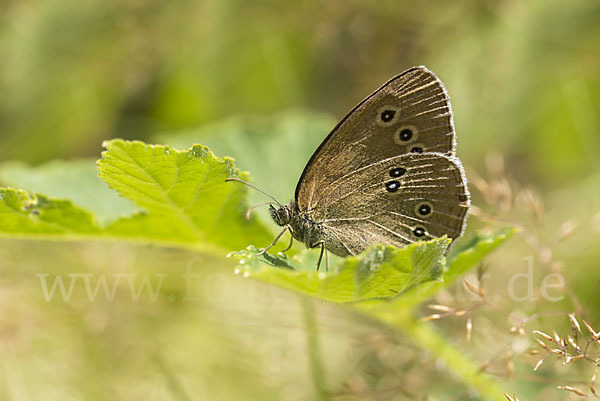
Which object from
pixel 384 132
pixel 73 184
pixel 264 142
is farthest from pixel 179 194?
pixel 264 142

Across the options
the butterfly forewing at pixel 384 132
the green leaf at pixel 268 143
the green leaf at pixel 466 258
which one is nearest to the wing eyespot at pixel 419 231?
the green leaf at pixel 466 258

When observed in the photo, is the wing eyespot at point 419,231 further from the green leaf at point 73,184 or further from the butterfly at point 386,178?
the green leaf at point 73,184

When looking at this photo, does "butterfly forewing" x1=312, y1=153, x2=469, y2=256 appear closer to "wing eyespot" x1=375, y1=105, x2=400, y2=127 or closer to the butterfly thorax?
the butterfly thorax

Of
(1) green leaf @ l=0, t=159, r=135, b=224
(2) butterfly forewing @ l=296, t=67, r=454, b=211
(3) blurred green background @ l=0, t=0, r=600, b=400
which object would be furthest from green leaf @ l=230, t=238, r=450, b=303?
(1) green leaf @ l=0, t=159, r=135, b=224

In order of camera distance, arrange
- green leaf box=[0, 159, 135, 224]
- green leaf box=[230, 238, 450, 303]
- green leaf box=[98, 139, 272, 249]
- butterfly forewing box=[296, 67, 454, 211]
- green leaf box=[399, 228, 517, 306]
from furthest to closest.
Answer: green leaf box=[0, 159, 135, 224], butterfly forewing box=[296, 67, 454, 211], green leaf box=[399, 228, 517, 306], green leaf box=[98, 139, 272, 249], green leaf box=[230, 238, 450, 303]

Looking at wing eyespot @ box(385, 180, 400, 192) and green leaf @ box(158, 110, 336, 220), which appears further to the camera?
green leaf @ box(158, 110, 336, 220)

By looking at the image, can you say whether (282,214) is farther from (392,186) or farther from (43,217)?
(43,217)

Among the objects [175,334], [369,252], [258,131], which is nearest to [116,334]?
[175,334]
